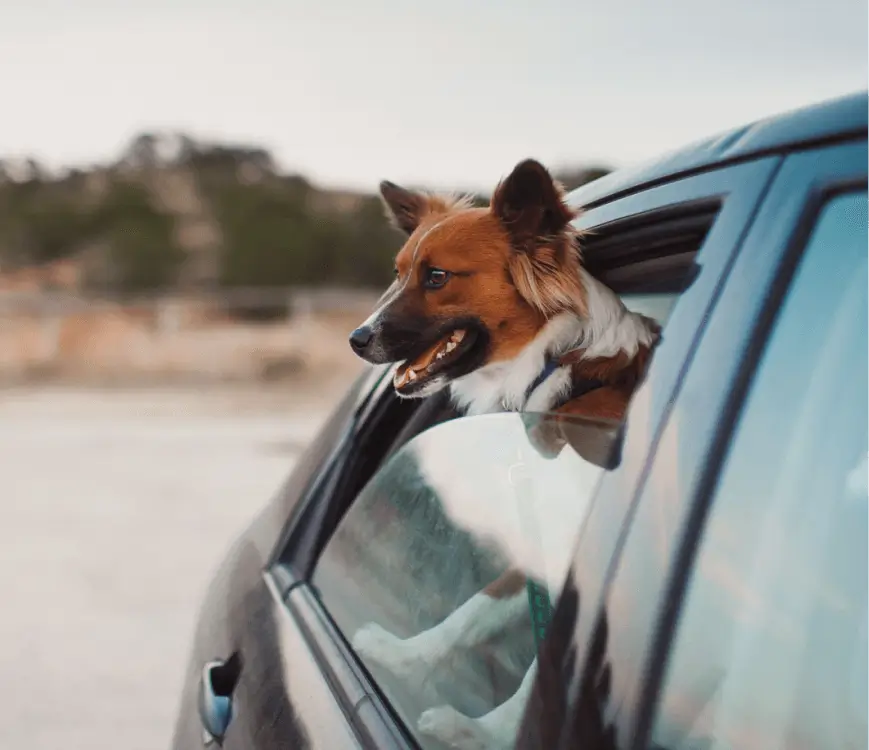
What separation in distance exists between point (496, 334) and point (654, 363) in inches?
39.7

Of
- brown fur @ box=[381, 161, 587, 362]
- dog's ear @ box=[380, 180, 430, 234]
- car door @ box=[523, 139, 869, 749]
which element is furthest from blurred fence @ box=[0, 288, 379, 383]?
car door @ box=[523, 139, 869, 749]

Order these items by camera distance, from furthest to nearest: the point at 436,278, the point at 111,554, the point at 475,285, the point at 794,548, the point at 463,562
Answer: the point at 111,554
the point at 436,278
the point at 475,285
the point at 463,562
the point at 794,548

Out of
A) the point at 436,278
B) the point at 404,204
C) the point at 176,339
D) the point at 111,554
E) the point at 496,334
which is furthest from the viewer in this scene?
the point at 176,339

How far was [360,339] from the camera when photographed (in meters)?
2.40

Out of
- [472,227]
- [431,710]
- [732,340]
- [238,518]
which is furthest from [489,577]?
[238,518]

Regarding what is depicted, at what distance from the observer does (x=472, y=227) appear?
2.38m

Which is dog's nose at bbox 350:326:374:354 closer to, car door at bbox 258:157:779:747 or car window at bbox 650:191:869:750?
car door at bbox 258:157:779:747

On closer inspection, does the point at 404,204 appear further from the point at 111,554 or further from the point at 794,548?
the point at 111,554

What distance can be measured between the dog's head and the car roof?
1.35 ft

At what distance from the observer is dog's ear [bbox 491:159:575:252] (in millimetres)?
1992

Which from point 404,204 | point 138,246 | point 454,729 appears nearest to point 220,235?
point 138,246

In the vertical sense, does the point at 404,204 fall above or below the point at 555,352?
above

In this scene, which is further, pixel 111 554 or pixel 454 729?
pixel 111 554

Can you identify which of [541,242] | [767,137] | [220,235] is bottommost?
[220,235]
